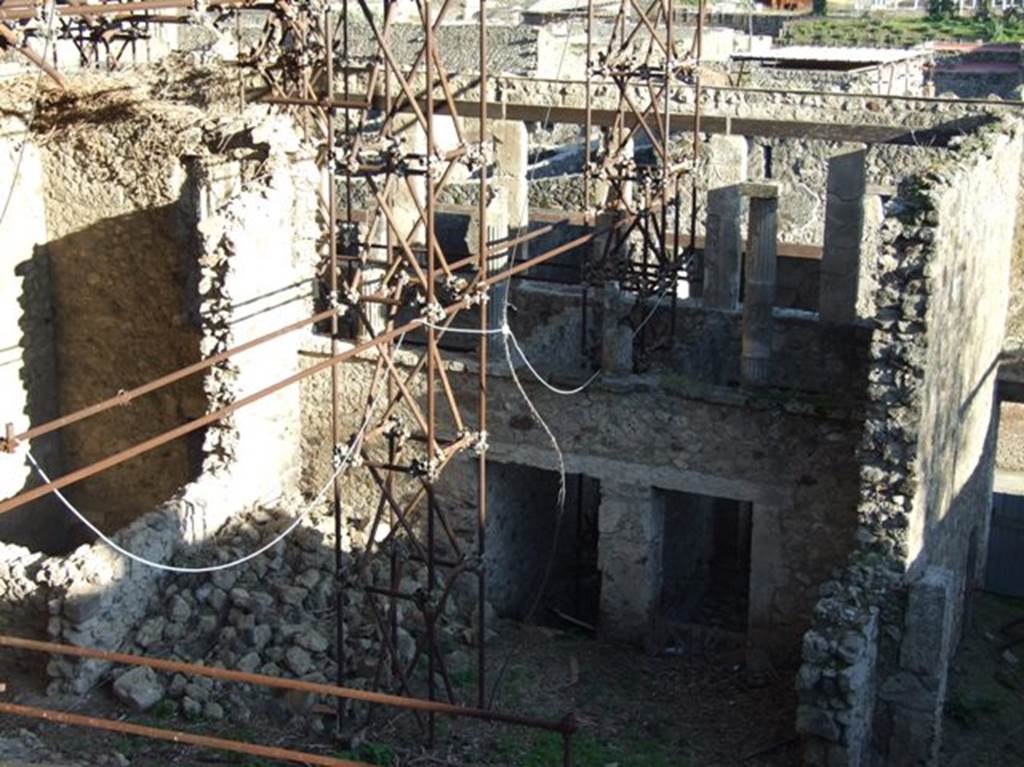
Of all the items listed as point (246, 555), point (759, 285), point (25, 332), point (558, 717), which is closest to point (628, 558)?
point (558, 717)

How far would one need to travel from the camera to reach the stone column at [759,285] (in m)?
14.0

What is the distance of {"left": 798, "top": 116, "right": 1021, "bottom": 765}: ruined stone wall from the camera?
1155 centimetres

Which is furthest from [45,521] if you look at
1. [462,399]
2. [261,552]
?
[462,399]

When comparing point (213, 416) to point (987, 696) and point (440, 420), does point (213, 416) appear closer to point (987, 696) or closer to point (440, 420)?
point (440, 420)

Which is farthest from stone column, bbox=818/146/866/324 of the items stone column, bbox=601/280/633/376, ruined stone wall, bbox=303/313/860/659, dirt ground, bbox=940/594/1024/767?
dirt ground, bbox=940/594/1024/767

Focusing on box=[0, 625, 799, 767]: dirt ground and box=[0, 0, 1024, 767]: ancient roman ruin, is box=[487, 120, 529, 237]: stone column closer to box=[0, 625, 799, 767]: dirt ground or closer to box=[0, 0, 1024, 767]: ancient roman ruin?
box=[0, 0, 1024, 767]: ancient roman ruin

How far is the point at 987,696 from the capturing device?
46.0ft

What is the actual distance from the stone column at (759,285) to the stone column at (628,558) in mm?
1431

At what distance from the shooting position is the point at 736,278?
15.8 metres

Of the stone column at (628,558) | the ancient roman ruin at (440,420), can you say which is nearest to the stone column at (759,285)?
the ancient roman ruin at (440,420)

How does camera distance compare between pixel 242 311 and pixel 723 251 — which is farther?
pixel 723 251

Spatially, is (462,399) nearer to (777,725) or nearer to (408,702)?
(777,725)

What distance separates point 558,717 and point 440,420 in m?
3.11

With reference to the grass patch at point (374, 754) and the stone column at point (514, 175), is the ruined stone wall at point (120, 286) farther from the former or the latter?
the grass patch at point (374, 754)
